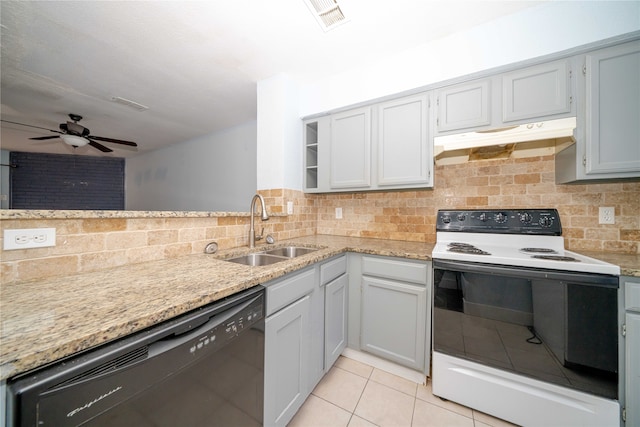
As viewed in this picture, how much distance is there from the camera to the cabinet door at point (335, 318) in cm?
153

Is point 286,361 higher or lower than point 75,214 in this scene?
lower

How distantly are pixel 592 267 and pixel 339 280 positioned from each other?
1.36 meters

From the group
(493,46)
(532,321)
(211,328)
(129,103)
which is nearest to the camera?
(211,328)

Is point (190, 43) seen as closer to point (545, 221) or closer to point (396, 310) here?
point (396, 310)

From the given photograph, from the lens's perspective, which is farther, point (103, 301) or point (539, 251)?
point (539, 251)

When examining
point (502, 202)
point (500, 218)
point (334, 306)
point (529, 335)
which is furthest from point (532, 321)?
point (334, 306)

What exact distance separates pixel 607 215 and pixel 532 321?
1023mm

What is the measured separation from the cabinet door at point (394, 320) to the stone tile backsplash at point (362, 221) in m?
0.69

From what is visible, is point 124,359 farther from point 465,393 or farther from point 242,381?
point 465,393

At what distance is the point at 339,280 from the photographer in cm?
167

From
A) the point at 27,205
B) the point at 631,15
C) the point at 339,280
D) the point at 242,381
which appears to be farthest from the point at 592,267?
the point at 27,205

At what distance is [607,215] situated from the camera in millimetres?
1509

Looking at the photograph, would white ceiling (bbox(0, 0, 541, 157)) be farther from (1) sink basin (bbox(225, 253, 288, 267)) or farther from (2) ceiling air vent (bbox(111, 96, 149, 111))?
(1) sink basin (bbox(225, 253, 288, 267))

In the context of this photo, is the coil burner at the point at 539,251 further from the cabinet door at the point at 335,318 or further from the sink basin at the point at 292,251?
the sink basin at the point at 292,251
